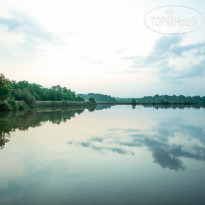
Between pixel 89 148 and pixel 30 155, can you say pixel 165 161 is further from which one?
pixel 30 155

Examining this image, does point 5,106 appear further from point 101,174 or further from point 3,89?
point 101,174

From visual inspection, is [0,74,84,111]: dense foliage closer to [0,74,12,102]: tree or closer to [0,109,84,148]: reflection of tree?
[0,74,12,102]: tree

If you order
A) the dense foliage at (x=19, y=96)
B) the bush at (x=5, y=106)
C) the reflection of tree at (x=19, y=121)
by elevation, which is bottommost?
the reflection of tree at (x=19, y=121)

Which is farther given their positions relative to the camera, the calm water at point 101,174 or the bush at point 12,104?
the bush at point 12,104

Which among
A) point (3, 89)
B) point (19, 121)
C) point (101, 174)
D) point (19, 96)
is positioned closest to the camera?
point (101, 174)

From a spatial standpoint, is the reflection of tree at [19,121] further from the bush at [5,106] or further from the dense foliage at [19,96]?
the dense foliage at [19,96]

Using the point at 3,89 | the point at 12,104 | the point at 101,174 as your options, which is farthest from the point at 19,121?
the point at 12,104

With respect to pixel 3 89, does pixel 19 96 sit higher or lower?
lower

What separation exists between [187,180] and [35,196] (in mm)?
6023

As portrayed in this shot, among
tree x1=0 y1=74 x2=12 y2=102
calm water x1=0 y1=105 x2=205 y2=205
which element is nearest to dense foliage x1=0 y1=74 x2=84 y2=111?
tree x1=0 y1=74 x2=12 y2=102

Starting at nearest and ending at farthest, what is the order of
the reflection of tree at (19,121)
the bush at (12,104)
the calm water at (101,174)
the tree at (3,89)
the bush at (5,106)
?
1. the calm water at (101,174)
2. the reflection of tree at (19,121)
3. the tree at (3,89)
4. the bush at (5,106)
5. the bush at (12,104)

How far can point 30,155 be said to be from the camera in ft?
37.8

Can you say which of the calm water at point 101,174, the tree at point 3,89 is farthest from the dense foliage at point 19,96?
Answer: the calm water at point 101,174

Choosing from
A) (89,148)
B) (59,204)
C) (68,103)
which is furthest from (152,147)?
Result: (68,103)
